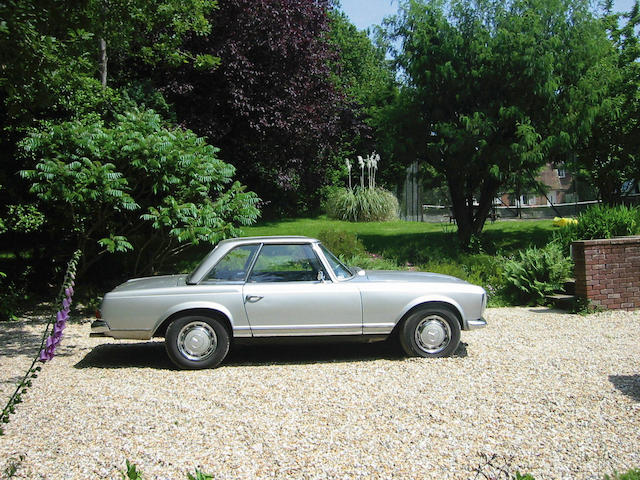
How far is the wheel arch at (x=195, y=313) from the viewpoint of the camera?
624cm

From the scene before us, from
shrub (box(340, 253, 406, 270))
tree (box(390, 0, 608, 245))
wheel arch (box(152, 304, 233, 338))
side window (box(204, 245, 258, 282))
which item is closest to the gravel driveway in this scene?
wheel arch (box(152, 304, 233, 338))

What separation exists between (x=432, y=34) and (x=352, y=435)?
12380mm

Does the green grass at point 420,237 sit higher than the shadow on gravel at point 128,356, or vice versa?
the green grass at point 420,237

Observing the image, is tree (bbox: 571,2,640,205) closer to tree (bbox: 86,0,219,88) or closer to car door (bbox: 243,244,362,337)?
tree (bbox: 86,0,219,88)

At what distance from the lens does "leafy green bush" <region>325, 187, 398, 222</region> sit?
2008 centimetres

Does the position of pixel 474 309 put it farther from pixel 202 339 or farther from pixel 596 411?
pixel 202 339

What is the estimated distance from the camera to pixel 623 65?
18.2 meters

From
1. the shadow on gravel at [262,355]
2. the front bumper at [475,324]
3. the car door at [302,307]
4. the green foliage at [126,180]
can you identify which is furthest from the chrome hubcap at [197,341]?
the green foliage at [126,180]

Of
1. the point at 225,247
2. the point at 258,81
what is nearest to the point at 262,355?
the point at 225,247

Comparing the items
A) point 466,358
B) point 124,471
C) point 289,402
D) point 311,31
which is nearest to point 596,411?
point 466,358

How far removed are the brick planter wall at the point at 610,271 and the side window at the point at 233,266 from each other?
5532 mm

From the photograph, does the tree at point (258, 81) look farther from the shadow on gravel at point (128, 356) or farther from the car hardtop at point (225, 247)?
the car hardtop at point (225, 247)

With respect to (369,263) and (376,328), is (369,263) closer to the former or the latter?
(369,263)

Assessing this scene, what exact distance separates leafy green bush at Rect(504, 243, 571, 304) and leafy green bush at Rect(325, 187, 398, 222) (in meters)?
9.70
